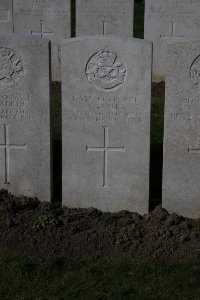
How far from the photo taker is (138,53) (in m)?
5.98

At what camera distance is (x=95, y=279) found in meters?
5.28

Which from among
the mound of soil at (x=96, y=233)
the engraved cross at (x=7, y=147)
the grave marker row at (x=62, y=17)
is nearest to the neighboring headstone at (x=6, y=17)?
Result: the grave marker row at (x=62, y=17)

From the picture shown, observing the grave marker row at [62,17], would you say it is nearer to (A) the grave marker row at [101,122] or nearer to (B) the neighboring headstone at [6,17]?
(B) the neighboring headstone at [6,17]

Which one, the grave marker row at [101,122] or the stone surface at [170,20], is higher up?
the stone surface at [170,20]

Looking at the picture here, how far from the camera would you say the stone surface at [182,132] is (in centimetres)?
595

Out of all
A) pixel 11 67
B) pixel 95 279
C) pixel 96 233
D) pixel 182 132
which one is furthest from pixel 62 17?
pixel 95 279

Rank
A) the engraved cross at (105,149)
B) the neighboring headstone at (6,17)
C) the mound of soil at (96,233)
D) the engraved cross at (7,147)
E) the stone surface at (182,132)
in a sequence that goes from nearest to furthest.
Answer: the mound of soil at (96,233) → the stone surface at (182,132) → the engraved cross at (105,149) → the engraved cross at (7,147) → the neighboring headstone at (6,17)

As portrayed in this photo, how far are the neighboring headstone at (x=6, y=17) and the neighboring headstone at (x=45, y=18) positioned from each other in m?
0.14

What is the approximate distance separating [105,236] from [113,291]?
82cm

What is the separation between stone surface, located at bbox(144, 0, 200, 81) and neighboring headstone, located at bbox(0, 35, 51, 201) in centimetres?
553

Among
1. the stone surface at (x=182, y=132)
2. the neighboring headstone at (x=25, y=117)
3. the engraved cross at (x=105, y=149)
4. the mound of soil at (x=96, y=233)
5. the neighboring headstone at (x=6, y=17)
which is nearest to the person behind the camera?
the mound of soil at (x=96, y=233)

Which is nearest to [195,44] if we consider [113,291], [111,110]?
[111,110]

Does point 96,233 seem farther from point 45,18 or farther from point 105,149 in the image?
point 45,18

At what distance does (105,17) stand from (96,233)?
6.40m
